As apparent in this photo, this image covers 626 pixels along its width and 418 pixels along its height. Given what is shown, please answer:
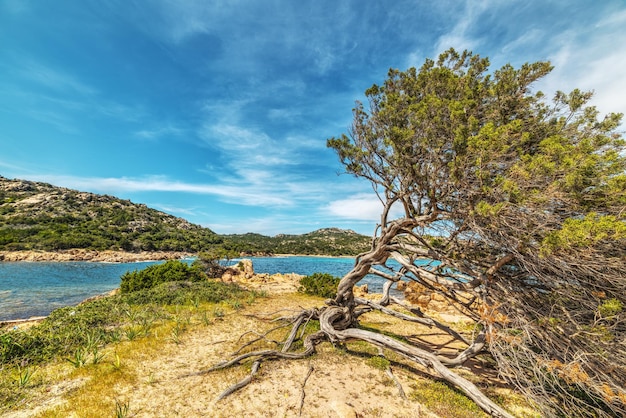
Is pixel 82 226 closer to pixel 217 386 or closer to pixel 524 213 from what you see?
pixel 217 386

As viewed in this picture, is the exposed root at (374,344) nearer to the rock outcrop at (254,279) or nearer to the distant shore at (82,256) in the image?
the rock outcrop at (254,279)

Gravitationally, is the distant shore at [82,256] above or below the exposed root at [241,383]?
above

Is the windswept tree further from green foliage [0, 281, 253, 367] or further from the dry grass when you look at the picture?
green foliage [0, 281, 253, 367]

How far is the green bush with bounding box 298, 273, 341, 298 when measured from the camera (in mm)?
16972

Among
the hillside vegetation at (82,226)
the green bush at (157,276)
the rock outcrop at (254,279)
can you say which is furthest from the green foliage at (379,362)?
the hillside vegetation at (82,226)

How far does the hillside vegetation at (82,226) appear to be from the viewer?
48.5 meters

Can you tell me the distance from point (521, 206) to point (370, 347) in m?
6.19

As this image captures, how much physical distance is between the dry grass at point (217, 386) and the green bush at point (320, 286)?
9055mm

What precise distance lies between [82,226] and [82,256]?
21728 mm

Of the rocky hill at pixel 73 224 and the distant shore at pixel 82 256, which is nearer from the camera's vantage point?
the distant shore at pixel 82 256

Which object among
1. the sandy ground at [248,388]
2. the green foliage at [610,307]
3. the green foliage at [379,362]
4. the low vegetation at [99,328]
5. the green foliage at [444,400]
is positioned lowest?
the green foliage at [444,400]

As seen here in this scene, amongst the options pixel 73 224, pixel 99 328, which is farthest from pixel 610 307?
pixel 73 224

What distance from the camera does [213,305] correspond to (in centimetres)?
1216

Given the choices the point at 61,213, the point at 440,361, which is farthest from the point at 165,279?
the point at 61,213
